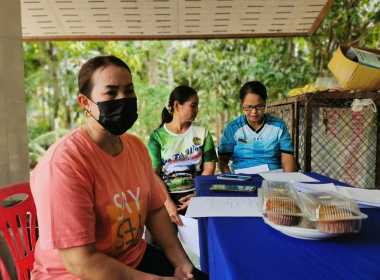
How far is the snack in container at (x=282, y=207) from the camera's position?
828 millimetres

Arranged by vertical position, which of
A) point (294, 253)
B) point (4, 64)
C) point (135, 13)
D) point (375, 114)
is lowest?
point (294, 253)

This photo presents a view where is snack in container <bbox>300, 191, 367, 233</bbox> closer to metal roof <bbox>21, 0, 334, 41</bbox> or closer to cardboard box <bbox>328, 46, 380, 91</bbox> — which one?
cardboard box <bbox>328, 46, 380, 91</bbox>

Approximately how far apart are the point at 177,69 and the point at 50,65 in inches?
162

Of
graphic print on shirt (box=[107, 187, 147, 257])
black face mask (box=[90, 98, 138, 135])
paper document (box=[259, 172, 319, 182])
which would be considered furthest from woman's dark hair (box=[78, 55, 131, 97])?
paper document (box=[259, 172, 319, 182])

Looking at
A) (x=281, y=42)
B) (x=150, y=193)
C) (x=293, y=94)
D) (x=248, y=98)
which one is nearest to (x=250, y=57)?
(x=281, y=42)

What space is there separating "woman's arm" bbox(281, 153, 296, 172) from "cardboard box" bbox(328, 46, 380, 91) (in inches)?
32.3

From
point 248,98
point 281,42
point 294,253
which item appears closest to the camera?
point 294,253

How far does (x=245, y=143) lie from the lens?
7.52 ft

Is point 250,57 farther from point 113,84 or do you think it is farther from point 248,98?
point 113,84

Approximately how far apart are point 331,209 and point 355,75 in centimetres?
193

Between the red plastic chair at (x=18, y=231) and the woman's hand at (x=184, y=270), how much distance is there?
620 millimetres

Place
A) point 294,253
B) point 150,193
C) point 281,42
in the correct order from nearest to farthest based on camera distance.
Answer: point 294,253 < point 150,193 < point 281,42

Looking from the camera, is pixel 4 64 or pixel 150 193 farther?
pixel 4 64

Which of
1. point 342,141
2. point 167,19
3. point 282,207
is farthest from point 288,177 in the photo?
point 167,19
